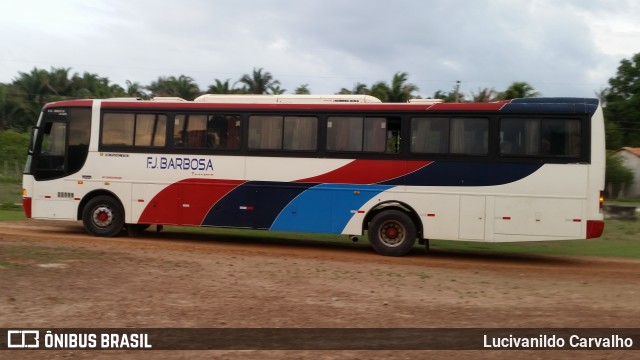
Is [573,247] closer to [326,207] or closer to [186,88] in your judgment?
[326,207]

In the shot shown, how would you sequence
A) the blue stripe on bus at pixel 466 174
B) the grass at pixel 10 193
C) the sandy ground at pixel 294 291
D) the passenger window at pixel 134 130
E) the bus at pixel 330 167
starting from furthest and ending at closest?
the grass at pixel 10 193
the passenger window at pixel 134 130
the blue stripe on bus at pixel 466 174
the bus at pixel 330 167
the sandy ground at pixel 294 291

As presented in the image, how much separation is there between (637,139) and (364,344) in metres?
49.8

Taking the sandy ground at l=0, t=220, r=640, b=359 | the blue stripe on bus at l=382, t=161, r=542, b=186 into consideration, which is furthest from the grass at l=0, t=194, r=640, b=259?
the blue stripe on bus at l=382, t=161, r=542, b=186

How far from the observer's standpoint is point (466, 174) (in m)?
12.1

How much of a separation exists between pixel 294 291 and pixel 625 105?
47.4 meters

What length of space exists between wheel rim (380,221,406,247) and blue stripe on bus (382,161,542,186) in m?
0.89

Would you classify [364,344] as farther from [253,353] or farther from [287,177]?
[287,177]

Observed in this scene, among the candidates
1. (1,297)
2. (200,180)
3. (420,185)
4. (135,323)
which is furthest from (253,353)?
(200,180)

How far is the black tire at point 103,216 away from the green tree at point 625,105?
41408 millimetres

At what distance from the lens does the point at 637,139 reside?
48625 millimetres

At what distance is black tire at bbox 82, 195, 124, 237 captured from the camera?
1407cm

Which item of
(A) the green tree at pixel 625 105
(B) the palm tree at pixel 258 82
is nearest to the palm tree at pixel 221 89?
(B) the palm tree at pixel 258 82

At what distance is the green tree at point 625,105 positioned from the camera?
47.7 metres

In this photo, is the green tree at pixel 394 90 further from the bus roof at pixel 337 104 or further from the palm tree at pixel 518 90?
the bus roof at pixel 337 104
